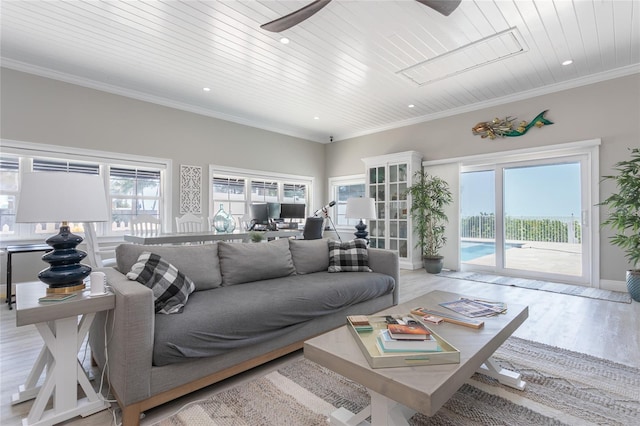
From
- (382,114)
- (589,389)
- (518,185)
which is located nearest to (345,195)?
(382,114)

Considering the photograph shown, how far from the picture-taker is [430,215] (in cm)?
553

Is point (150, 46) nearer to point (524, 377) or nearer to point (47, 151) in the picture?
point (47, 151)

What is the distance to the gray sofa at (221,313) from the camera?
1.47 metres

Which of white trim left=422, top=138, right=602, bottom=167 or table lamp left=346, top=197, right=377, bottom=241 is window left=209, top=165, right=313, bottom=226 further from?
white trim left=422, top=138, right=602, bottom=167

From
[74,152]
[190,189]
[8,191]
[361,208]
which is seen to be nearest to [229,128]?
[190,189]

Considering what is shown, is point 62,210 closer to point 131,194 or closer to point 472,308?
point 472,308

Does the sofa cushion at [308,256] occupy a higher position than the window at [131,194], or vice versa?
the window at [131,194]

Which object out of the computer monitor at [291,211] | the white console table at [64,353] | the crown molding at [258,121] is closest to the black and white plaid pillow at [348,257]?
the white console table at [64,353]

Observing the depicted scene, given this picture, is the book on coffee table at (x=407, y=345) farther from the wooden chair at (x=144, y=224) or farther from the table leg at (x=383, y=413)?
the wooden chair at (x=144, y=224)

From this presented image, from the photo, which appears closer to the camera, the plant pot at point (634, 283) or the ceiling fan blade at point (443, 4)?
the ceiling fan blade at point (443, 4)

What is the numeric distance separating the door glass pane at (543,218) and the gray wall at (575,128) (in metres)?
0.38

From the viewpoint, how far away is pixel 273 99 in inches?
194

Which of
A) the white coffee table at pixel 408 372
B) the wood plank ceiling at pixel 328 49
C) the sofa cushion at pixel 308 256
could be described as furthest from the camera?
the sofa cushion at pixel 308 256

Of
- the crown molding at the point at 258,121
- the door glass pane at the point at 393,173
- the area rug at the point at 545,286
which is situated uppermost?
the crown molding at the point at 258,121
